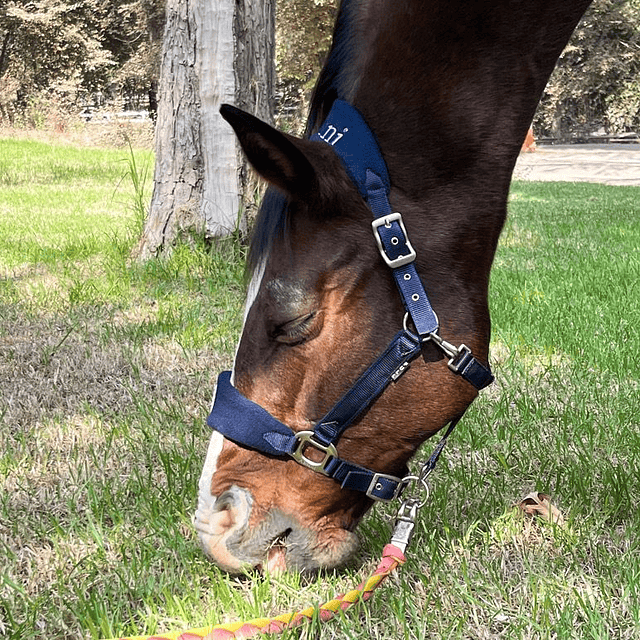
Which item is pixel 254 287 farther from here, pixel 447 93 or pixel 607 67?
pixel 607 67

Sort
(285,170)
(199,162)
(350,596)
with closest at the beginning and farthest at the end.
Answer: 1. (285,170)
2. (350,596)
3. (199,162)

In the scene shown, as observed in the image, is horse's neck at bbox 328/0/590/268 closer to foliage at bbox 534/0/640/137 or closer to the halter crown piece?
the halter crown piece

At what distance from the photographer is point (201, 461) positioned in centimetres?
252

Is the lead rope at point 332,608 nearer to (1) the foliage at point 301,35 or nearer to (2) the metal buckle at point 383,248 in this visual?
(2) the metal buckle at point 383,248

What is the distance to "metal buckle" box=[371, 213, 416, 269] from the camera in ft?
5.25

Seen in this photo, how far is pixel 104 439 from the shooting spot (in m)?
2.76

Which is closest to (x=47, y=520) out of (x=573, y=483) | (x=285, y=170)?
(x=285, y=170)

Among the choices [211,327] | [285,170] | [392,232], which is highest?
[285,170]

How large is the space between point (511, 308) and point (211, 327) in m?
1.66

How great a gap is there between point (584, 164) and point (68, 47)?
54.1 ft

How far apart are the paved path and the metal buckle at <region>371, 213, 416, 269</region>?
1442 cm

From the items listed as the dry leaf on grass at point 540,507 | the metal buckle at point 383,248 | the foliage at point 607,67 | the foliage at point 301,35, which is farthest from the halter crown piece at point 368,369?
the foliage at point 607,67

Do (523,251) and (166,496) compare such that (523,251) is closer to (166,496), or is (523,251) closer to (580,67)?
(166,496)

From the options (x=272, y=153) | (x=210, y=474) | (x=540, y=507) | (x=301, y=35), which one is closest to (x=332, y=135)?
(x=272, y=153)
